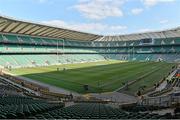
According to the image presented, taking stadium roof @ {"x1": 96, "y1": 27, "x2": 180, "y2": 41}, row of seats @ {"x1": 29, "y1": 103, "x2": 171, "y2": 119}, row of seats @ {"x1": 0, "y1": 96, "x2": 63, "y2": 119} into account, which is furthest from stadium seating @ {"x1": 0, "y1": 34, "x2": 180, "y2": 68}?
row of seats @ {"x1": 29, "y1": 103, "x2": 171, "y2": 119}

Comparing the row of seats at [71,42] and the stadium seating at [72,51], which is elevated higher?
the row of seats at [71,42]

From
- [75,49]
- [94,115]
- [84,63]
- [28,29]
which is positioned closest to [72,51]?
[75,49]

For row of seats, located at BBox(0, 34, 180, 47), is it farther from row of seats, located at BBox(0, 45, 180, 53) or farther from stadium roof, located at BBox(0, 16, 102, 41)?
stadium roof, located at BBox(0, 16, 102, 41)

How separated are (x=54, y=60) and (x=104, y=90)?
205 ft

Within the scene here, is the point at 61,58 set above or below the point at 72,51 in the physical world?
below

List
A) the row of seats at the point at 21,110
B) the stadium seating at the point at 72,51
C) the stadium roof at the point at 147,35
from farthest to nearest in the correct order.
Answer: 1. the stadium roof at the point at 147,35
2. the stadium seating at the point at 72,51
3. the row of seats at the point at 21,110

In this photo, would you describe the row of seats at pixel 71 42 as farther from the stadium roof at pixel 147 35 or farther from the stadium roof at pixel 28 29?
the stadium roof at pixel 147 35

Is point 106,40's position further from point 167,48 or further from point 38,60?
point 38,60

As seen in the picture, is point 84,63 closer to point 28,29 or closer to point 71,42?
point 28,29

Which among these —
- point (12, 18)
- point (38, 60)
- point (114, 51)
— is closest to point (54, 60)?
point (38, 60)

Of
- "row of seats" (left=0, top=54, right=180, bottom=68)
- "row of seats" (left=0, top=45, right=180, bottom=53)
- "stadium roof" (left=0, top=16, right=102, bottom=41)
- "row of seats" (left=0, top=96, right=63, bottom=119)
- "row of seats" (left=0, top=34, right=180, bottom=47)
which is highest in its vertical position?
"stadium roof" (left=0, top=16, right=102, bottom=41)

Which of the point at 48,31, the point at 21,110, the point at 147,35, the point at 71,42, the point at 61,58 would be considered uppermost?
the point at 147,35

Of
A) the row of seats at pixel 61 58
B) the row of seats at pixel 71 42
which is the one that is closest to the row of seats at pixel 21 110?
the row of seats at pixel 61 58

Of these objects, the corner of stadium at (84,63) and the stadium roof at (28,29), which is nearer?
the corner of stadium at (84,63)
